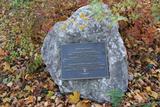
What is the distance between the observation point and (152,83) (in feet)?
15.2

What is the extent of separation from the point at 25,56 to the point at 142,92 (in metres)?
2.01

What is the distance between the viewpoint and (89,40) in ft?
14.4

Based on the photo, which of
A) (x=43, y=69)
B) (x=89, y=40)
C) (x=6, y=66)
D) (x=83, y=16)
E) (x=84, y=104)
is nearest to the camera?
(x=84, y=104)

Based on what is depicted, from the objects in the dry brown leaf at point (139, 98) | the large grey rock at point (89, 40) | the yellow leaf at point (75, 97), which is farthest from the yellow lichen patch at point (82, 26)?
the dry brown leaf at point (139, 98)

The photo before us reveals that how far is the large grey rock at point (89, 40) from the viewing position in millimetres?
4266

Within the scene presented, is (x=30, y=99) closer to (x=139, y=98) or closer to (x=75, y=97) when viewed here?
(x=75, y=97)

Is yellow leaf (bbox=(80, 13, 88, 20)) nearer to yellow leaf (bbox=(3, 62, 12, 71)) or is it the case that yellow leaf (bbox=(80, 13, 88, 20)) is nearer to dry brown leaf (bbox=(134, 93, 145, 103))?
dry brown leaf (bbox=(134, 93, 145, 103))

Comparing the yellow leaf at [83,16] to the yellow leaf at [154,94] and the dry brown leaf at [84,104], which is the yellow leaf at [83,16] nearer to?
the dry brown leaf at [84,104]

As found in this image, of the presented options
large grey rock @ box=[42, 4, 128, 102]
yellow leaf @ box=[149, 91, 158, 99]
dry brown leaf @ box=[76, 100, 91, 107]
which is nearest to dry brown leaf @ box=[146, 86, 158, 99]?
yellow leaf @ box=[149, 91, 158, 99]

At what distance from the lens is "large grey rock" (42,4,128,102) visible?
4.27 m

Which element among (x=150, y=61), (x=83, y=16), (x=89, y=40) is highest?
(x=83, y=16)

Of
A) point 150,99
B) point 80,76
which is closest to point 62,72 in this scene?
point 80,76

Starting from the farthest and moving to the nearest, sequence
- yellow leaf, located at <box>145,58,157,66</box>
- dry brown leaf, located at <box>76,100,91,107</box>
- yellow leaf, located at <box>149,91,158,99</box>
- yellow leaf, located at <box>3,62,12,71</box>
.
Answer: yellow leaf, located at <box>3,62,12,71</box>, yellow leaf, located at <box>145,58,157,66</box>, yellow leaf, located at <box>149,91,158,99</box>, dry brown leaf, located at <box>76,100,91,107</box>

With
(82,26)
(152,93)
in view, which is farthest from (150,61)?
(82,26)
